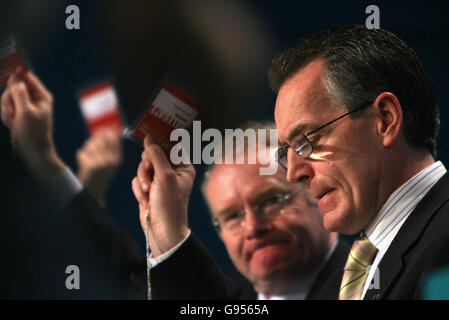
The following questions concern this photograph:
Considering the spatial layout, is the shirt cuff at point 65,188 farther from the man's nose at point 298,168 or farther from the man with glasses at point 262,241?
the man's nose at point 298,168

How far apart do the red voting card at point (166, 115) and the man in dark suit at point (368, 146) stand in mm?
391

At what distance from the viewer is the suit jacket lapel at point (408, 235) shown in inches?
40.8

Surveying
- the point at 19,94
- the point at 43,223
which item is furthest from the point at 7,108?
the point at 43,223

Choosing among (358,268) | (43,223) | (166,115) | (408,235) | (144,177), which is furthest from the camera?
(43,223)

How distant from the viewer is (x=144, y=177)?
1.58m

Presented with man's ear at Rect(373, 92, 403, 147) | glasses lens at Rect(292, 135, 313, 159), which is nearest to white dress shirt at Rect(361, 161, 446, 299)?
man's ear at Rect(373, 92, 403, 147)

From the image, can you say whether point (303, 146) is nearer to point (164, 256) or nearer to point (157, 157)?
point (157, 157)

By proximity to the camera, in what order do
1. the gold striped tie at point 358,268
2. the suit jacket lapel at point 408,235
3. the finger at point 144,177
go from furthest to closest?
the finger at point 144,177 → the gold striped tie at point 358,268 → the suit jacket lapel at point 408,235

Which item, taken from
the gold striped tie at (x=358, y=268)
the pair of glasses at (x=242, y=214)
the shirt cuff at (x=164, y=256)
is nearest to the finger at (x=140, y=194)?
the shirt cuff at (x=164, y=256)

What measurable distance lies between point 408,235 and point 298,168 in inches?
11.3

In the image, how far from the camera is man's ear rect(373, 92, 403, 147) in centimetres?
112

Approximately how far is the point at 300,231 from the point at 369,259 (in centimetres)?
65

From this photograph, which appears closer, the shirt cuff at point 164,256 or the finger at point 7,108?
the shirt cuff at point 164,256
